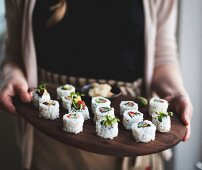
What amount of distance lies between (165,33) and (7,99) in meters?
0.46

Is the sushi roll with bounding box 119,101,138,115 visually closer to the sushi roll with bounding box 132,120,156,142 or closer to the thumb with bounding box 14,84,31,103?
the sushi roll with bounding box 132,120,156,142

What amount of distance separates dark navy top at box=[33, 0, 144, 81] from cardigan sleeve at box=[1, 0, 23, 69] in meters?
0.10

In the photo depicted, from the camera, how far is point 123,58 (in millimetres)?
949

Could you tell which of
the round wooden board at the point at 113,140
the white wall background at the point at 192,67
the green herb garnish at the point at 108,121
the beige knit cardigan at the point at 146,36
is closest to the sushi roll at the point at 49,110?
the round wooden board at the point at 113,140

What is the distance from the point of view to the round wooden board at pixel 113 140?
0.65m

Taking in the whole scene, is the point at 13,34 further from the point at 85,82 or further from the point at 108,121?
the point at 108,121

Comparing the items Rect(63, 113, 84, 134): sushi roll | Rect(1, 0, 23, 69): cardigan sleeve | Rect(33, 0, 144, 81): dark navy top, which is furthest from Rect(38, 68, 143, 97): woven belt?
Rect(63, 113, 84, 134): sushi roll

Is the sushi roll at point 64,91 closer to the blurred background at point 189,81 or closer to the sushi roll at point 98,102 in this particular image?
the sushi roll at point 98,102

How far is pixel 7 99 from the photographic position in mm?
857

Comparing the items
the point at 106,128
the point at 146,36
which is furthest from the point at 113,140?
the point at 146,36

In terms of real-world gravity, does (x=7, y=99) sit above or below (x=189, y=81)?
above

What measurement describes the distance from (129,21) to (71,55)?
6.8 inches

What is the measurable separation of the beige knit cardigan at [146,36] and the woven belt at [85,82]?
29mm

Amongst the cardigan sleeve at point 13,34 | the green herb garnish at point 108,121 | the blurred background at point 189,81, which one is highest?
the cardigan sleeve at point 13,34
